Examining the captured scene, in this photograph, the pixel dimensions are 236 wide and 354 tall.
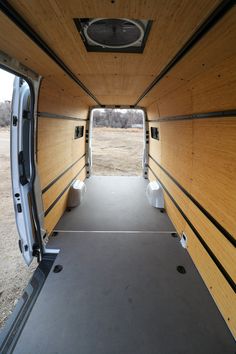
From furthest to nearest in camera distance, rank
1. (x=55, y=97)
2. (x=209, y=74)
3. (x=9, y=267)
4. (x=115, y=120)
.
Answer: (x=115, y=120) → (x=9, y=267) → (x=55, y=97) → (x=209, y=74)

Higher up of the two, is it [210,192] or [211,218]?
[210,192]

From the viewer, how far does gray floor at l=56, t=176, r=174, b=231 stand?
336 centimetres

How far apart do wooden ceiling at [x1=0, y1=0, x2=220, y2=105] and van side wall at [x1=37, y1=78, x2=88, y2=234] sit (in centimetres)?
60

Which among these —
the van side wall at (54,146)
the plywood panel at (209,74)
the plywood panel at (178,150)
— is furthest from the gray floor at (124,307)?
the plywood panel at (209,74)

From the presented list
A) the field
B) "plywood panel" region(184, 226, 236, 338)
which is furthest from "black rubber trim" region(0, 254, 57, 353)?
"plywood panel" region(184, 226, 236, 338)

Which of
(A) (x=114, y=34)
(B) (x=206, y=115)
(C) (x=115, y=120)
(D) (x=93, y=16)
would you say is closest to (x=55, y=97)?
(A) (x=114, y=34)

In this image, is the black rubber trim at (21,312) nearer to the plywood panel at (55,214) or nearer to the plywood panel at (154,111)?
the plywood panel at (55,214)

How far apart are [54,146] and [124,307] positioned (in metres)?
2.42

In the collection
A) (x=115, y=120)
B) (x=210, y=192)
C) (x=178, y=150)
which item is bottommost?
(x=210, y=192)

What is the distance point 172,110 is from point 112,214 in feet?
7.13

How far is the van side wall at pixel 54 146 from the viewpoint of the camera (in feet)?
8.57

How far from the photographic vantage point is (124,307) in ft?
6.28

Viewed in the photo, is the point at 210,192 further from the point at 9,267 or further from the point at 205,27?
the point at 9,267

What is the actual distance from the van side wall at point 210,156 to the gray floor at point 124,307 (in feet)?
0.72
